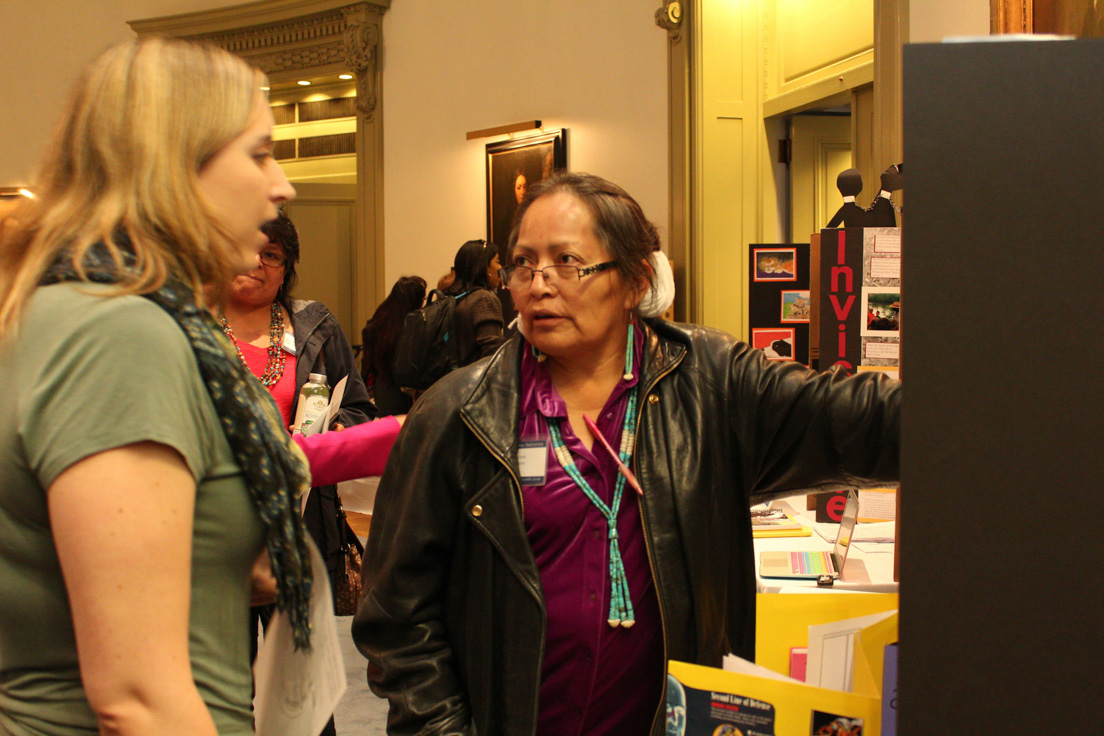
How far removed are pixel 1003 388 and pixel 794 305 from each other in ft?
12.4

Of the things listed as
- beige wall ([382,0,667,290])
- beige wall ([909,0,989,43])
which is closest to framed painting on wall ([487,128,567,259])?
beige wall ([382,0,667,290])

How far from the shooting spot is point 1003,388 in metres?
0.81

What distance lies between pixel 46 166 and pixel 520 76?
315 inches

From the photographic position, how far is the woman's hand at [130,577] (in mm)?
900

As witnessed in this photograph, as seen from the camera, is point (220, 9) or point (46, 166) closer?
point (46, 166)

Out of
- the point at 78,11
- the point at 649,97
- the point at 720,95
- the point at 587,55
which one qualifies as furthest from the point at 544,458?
the point at 78,11

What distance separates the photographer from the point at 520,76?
341 inches

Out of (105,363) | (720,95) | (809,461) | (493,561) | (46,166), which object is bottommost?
(493,561)

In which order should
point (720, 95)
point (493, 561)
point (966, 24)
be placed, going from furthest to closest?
point (720, 95) → point (966, 24) → point (493, 561)

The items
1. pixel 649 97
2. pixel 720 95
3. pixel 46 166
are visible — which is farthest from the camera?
pixel 649 97

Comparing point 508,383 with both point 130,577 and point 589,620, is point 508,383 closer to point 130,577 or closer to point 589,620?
point 589,620

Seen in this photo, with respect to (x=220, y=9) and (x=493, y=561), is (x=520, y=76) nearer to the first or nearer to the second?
(x=220, y=9)

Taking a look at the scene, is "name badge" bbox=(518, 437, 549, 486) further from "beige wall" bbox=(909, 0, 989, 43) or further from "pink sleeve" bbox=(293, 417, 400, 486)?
"beige wall" bbox=(909, 0, 989, 43)

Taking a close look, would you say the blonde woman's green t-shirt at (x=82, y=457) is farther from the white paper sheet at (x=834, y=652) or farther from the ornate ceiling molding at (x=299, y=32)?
the ornate ceiling molding at (x=299, y=32)
